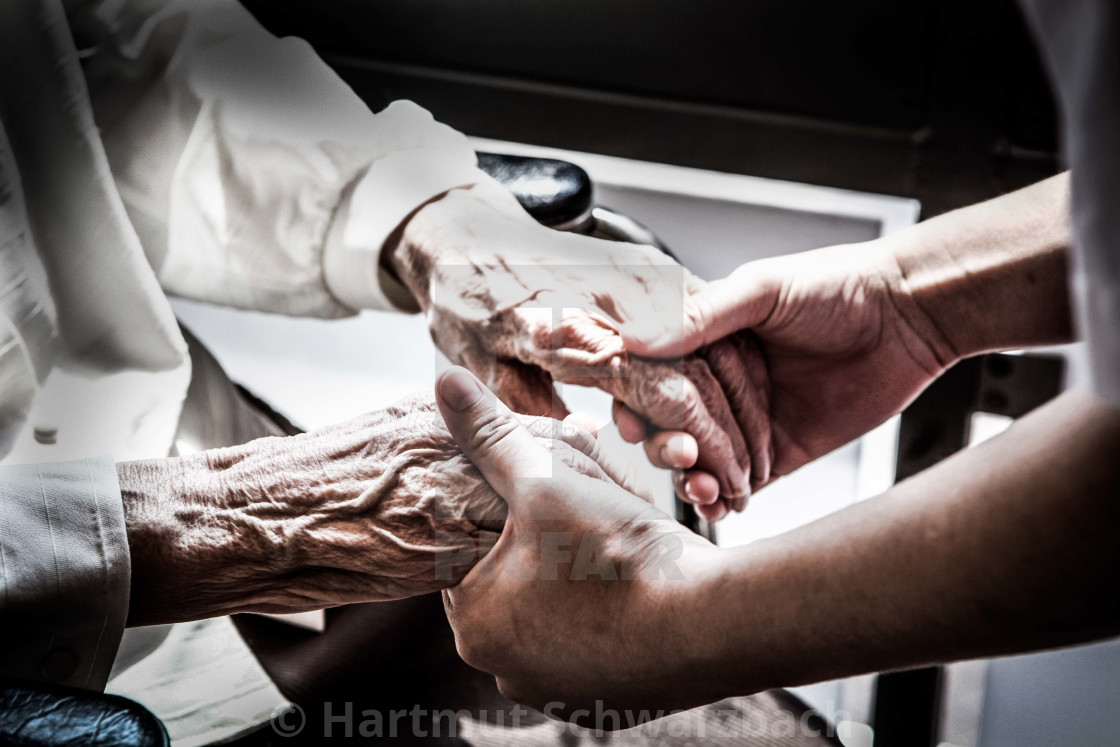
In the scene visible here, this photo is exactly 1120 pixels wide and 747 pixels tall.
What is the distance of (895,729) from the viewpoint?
1.18m

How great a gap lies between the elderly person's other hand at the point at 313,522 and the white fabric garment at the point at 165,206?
7.6 inches

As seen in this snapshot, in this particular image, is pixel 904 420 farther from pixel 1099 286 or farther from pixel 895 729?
pixel 1099 286

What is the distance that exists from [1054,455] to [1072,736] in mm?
1296

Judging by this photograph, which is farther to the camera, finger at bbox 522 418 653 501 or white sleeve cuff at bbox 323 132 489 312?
white sleeve cuff at bbox 323 132 489 312

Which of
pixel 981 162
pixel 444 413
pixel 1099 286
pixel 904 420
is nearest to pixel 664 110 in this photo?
pixel 981 162

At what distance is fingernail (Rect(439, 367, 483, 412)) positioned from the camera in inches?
25.6

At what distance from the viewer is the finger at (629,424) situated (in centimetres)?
102

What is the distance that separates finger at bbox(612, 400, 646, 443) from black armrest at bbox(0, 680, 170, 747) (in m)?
0.66

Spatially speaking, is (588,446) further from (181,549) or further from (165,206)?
(165,206)

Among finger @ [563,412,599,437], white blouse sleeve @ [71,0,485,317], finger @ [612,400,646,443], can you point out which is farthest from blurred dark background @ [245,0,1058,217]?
finger @ [563,412,599,437]

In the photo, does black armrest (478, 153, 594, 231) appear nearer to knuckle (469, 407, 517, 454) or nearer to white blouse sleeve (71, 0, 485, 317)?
white blouse sleeve (71, 0, 485, 317)

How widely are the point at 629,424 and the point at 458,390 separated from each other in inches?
16.1

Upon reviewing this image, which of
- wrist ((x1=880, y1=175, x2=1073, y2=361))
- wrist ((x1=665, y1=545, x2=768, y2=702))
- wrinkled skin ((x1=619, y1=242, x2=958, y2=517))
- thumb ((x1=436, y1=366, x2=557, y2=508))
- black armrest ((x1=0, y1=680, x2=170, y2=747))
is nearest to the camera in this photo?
black armrest ((x1=0, y1=680, x2=170, y2=747))

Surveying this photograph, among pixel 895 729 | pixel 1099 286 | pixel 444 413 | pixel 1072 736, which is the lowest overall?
pixel 1072 736
